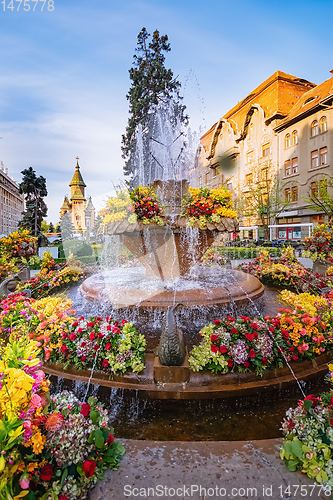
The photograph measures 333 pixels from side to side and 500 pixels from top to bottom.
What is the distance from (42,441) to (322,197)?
92.0 feet

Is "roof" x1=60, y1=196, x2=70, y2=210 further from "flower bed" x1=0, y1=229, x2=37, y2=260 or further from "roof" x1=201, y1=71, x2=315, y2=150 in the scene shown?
"flower bed" x1=0, y1=229, x2=37, y2=260

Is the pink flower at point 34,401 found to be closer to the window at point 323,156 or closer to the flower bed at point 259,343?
the flower bed at point 259,343

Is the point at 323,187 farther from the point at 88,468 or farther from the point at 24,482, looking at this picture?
the point at 24,482

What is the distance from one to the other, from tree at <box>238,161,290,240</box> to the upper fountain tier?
26890mm

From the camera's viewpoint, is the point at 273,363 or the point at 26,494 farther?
the point at 273,363

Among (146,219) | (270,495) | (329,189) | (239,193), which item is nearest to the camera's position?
(270,495)

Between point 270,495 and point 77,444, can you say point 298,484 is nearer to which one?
point 270,495

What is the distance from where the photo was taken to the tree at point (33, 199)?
1908 cm

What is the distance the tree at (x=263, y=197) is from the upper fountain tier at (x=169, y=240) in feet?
88.2

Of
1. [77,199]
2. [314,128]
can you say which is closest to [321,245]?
[314,128]

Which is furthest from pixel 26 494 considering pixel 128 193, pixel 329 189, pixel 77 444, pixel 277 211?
pixel 277 211

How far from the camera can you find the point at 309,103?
90.0 feet

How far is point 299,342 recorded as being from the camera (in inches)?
131

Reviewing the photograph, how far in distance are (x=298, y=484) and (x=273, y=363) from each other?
1590mm
